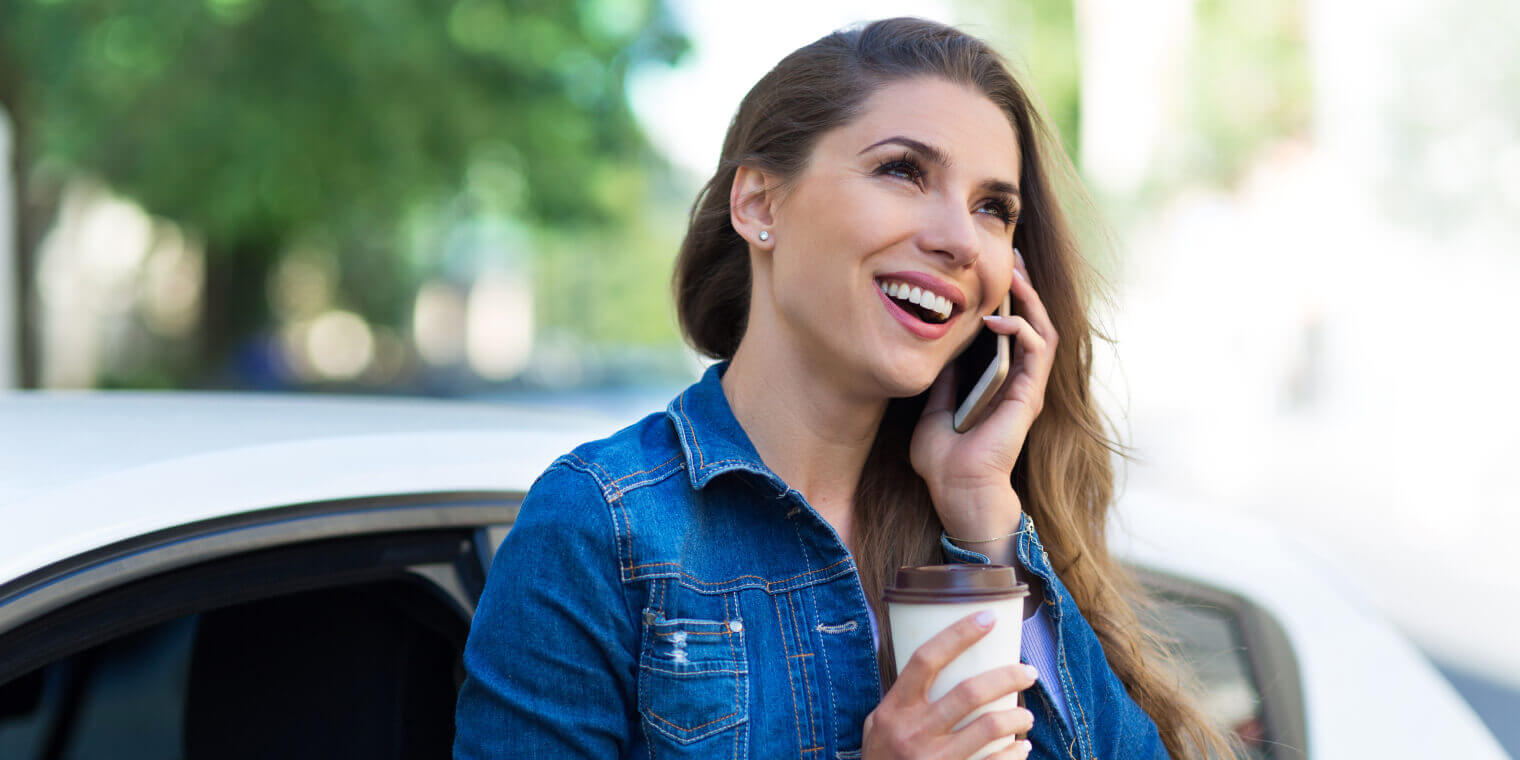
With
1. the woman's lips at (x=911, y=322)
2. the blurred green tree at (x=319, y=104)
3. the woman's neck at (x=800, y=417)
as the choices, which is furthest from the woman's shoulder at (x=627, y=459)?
the blurred green tree at (x=319, y=104)

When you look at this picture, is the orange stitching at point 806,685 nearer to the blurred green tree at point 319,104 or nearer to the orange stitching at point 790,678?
the orange stitching at point 790,678

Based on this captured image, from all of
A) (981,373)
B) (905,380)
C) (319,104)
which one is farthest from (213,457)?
(319,104)

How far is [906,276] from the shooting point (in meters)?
1.78

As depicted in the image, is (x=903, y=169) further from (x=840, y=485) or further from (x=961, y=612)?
(x=961, y=612)

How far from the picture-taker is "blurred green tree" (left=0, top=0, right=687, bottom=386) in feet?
25.5

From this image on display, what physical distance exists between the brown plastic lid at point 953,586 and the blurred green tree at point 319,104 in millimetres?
7075

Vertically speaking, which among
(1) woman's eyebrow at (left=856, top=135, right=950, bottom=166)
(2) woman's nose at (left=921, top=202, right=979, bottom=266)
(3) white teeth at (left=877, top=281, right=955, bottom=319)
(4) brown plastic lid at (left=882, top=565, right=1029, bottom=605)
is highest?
(1) woman's eyebrow at (left=856, top=135, right=950, bottom=166)

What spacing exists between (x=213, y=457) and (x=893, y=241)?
967mm

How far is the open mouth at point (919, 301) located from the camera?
1785 mm

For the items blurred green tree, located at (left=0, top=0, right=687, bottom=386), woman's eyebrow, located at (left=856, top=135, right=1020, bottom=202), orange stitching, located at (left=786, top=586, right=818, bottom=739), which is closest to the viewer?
orange stitching, located at (left=786, top=586, right=818, bottom=739)

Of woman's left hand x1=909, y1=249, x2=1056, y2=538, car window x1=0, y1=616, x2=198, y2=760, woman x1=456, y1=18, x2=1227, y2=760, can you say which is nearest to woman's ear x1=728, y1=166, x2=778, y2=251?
woman x1=456, y1=18, x2=1227, y2=760

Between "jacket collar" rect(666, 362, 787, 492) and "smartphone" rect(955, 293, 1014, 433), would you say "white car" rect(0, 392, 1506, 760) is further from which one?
"smartphone" rect(955, 293, 1014, 433)

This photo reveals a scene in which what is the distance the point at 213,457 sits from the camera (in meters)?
1.74

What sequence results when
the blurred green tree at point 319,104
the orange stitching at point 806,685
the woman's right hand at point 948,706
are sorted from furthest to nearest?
the blurred green tree at point 319,104 < the orange stitching at point 806,685 < the woman's right hand at point 948,706
